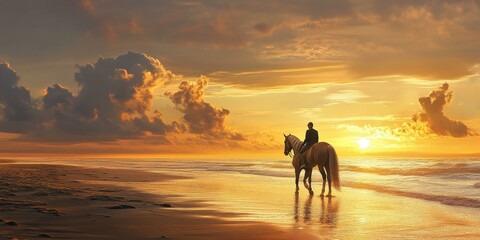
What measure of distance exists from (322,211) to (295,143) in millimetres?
9739

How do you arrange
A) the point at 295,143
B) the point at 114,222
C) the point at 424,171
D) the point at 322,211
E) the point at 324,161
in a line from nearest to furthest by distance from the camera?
the point at 114,222
the point at 322,211
the point at 324,161
the point at 295,143
the point at 424,171

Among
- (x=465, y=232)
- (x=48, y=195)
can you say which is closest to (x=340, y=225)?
(x=465, y=232)

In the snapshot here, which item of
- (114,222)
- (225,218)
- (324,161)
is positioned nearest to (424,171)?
(324,161)

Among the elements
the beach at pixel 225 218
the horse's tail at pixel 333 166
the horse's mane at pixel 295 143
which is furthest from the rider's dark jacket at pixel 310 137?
the beach at pixel 225 218

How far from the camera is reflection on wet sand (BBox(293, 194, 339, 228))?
45.9 ft

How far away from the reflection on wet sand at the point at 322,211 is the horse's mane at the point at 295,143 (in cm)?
403

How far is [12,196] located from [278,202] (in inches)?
350

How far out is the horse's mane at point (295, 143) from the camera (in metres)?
25.7

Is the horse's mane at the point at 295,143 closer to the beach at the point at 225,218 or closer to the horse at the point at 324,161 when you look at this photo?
the horse at the point at 324,161

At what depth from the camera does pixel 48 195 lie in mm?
18547

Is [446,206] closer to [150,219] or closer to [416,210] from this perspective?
[416,210]

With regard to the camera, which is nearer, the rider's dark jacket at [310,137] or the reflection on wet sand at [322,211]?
the reflection on wet sand at [322,211]

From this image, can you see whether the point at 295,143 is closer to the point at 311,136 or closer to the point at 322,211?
the point at 311,136

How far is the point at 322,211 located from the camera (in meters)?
16.7
